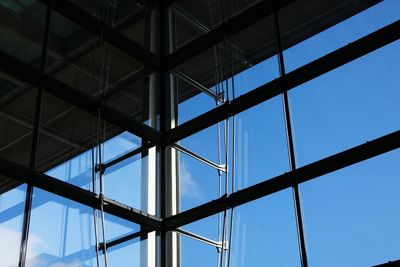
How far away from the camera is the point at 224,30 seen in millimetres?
10406

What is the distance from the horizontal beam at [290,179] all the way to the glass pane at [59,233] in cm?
142

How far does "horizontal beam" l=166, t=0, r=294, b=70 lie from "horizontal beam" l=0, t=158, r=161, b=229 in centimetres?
278

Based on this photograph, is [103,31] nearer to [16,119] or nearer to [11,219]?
[16,119]

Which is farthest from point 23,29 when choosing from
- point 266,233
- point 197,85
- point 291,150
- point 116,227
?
point 266,233

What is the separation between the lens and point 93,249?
28.8ft

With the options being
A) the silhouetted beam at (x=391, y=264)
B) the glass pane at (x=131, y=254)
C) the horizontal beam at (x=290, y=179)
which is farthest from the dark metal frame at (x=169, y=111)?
the silhouetted beam at (x=391, y=264)

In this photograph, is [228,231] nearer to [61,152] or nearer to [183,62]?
[61,152]

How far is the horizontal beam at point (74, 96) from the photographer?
890 centimetres

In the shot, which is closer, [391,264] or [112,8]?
[391,264]

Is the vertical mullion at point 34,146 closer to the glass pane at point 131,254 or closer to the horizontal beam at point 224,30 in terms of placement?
the glass pane at point 131,254

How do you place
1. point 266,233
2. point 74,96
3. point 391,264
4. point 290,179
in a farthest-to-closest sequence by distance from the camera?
point 74,96 → point 266,233 → point 290,179 → point 391,264

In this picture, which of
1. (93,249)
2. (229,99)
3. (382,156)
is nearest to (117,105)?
(229,99)

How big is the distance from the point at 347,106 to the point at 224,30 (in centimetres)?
267

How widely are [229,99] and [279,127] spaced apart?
113 cm
